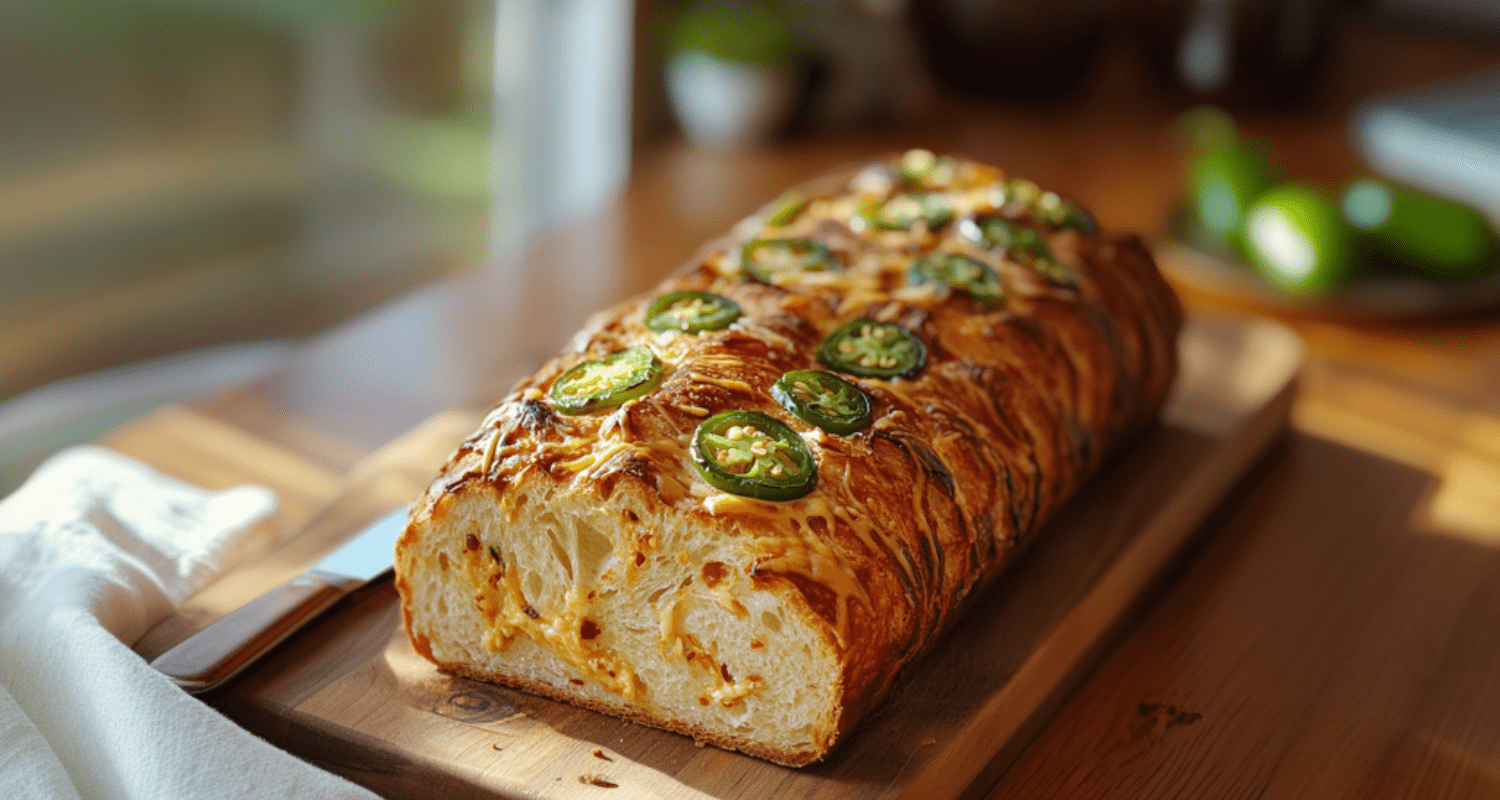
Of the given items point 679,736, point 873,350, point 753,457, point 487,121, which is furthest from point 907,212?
point 487,121

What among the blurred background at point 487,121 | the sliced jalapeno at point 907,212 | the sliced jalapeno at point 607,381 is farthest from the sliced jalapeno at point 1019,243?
the blurred background at point 487,121

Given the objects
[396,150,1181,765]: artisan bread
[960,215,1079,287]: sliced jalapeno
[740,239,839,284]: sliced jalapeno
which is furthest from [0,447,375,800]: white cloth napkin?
[960,215,1079,287]: sliced jalapeno

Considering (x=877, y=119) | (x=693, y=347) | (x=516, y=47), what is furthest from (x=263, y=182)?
(x=693, y=347)

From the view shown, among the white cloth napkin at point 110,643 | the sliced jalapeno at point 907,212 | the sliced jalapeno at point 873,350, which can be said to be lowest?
the white cloth napkin at point 110,643

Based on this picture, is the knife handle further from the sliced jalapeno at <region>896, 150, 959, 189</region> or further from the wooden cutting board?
the sliced jalapeno at <region>896, 150, 959, 189</region>

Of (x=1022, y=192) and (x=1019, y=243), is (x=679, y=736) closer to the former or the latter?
(x=1019, y=243)

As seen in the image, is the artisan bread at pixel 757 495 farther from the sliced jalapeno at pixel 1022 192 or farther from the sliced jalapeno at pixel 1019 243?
the sliced jalapeno at pixel 1022 192
